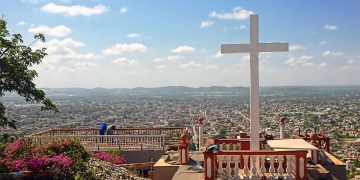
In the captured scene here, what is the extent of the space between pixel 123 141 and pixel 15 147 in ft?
22.9

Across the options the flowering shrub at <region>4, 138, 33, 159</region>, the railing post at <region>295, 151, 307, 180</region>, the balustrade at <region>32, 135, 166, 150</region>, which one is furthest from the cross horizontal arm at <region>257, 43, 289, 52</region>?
the balustrade at <region>32, 135, 166, 150</region>

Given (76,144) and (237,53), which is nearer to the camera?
(237,53)

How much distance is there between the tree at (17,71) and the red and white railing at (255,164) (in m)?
5.09

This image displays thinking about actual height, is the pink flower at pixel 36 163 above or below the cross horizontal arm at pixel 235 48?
below

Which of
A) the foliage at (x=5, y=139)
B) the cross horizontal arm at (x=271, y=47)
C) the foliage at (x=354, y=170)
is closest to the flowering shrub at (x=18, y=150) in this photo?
the foliage at (x=5, y=139)

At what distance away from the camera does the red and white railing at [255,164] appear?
915 cm

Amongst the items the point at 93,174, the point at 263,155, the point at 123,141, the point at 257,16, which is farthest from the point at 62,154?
the point at 123,141

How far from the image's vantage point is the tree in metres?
10.9

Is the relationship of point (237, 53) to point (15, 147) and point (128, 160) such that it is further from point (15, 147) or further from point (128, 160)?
point (128, 160)

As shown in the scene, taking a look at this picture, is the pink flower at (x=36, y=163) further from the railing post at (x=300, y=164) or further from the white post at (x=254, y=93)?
the railing post at (x=300, y=164)

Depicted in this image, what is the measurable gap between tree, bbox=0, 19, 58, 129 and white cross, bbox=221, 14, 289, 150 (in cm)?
529

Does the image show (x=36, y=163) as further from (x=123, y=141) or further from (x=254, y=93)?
(x=123, y=141)

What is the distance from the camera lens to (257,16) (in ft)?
33.8

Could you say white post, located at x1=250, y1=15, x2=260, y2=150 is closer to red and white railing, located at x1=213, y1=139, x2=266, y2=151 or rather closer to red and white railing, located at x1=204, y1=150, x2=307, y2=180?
red and white railing, located at x1=204, y1=150, x2=307, y2=180
